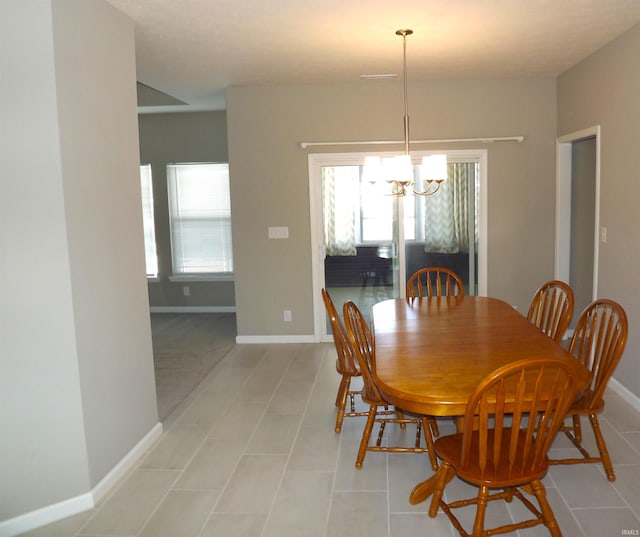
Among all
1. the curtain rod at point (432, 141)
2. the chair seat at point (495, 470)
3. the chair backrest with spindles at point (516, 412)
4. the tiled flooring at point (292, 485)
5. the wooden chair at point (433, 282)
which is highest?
the curtain rod at point (432, 141)

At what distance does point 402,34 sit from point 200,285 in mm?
4513

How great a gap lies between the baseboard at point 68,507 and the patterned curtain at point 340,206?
9.96 ft

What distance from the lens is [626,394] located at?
3.94 metres

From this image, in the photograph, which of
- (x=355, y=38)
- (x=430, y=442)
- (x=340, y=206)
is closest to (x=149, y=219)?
(x=340, y=206)

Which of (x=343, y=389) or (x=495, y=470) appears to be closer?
(x=495, y=470)

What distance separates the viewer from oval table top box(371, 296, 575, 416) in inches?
88.4

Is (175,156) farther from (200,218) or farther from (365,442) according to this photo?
(365,442)

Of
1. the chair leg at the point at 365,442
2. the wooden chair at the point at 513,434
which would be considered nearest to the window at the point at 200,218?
the chair leg at the point at 365,442

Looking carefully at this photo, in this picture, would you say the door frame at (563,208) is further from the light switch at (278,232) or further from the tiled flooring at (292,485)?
the light switch at (278,232)

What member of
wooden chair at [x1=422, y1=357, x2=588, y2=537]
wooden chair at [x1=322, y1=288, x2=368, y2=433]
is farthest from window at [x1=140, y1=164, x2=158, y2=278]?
wooden chair at [x1=422, y1=357, x2=588, y2=537]

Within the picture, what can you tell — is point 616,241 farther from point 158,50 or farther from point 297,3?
point 158,50

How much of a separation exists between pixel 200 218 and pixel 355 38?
3.97 m

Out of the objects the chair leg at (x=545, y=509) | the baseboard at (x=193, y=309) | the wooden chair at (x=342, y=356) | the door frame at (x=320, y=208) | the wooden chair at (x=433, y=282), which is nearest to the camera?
the chair leg at (x=545, y=509)

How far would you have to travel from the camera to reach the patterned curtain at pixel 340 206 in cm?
557
